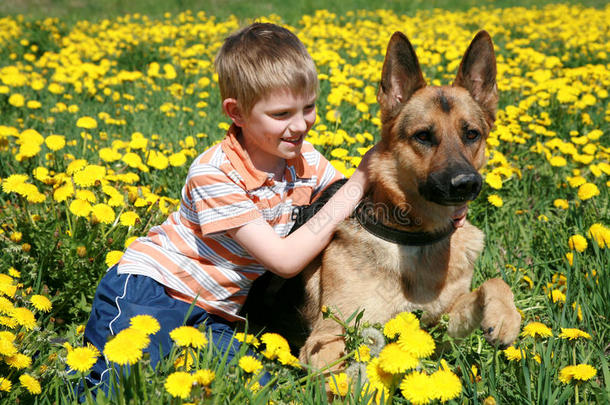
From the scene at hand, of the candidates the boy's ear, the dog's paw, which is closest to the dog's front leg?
the dog's paw

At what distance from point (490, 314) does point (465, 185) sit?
21.3 inches

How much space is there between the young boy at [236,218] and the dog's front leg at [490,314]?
2.31 ft

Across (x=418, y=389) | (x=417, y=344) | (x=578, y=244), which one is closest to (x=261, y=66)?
(x=417, y=344)

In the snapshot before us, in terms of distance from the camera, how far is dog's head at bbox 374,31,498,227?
91.8 inches

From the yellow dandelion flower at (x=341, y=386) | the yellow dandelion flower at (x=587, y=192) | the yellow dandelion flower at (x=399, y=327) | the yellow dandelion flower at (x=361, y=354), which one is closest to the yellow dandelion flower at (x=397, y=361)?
the yellow dandelion flower at (x=399, y=327)

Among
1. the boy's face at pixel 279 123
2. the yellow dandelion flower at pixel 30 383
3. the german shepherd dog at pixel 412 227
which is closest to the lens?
the yellow dandelion flower at pixel 30 383

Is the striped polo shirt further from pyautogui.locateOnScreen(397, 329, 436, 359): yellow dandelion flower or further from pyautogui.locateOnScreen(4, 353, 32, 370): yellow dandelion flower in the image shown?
pyautogui.locateOnScreen(397, 329, 436, 359): yellow dandelion flower

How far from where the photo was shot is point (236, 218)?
7.27ft

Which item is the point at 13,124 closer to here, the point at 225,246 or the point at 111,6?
the point at 225,246

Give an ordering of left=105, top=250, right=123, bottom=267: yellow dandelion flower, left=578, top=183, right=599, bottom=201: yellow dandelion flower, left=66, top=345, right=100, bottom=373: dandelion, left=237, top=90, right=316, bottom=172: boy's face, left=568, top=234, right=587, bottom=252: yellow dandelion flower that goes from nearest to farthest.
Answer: left=66, top=345, right=100, bottom=373: dandelion
left=237, top=90, right=316, bottom=172: boy's face
left=105, top=250, right=123, bottom=267: yellow dandelion flower
left=568, top=234, right=587, bottom=252: yellow dandelion flower
left=578, top=183, right=599, bottom=201: yellow dandelion flower

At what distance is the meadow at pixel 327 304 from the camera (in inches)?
63.3

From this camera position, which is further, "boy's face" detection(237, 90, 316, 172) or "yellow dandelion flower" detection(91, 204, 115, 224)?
"yellow dandelion flower" detection(91, 204, 115, 224)

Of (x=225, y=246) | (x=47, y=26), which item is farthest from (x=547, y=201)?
(x=47, y=26)

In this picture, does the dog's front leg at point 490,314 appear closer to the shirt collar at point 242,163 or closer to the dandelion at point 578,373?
the dandelion at point 578,373
